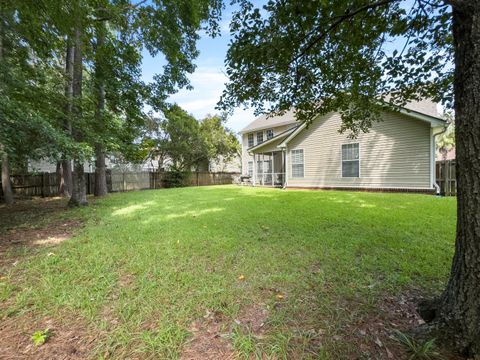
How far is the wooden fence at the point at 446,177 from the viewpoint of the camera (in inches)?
378

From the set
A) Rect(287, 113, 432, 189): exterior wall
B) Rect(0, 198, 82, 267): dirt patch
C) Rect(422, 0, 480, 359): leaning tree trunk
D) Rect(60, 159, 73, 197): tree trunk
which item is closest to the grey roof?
Rect(287, 113, 432, 189): exterior wall

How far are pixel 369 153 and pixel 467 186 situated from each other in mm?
10976

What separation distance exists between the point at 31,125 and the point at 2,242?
243 cm

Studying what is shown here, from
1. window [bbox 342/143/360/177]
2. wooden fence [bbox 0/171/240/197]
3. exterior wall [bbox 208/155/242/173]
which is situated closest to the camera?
window [bbox 342/143/360/177]

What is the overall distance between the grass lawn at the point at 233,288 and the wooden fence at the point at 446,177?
21.2 feet

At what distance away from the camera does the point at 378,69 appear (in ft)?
12.4

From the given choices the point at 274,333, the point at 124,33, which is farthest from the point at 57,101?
the point at 274,333

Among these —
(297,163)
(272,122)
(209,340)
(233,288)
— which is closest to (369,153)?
(297,163)

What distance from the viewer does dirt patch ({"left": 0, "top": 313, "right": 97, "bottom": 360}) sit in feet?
5.96

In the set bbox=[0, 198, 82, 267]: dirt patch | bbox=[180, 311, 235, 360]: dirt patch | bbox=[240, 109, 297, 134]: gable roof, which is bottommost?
bbox=[180, 311, 235, 360]: dirt patch

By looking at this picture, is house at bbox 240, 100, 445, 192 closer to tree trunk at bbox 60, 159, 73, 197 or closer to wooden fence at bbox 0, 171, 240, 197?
wooden fence at bbox 0, 171, 240, 197

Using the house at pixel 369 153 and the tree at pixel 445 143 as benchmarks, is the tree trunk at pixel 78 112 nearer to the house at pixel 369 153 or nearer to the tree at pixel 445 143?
the house at pixel 369 153

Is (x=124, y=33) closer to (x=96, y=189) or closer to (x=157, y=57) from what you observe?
(x=157, y=57)

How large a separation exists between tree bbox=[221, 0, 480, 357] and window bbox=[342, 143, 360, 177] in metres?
8.24
